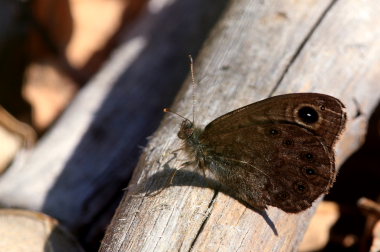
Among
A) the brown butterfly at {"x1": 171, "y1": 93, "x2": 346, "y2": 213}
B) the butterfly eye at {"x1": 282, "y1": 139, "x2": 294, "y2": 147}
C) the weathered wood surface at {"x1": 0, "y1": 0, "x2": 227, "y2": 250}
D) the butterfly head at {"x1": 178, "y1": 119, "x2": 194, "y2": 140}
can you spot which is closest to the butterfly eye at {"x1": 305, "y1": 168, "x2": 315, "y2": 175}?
the brown butterfly at {"x1": 171, "y1": 93, "x2": 346, "y2": 213}

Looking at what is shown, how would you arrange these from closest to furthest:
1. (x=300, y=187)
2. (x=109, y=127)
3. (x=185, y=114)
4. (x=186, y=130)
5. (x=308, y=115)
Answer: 1. (x=308, y=115)
2. (x=300, y=187)
3. (x=186, y=130)
4. (x=185, y=114)
5. (x=109, y=127)

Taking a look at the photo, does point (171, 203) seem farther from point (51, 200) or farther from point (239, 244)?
point (51, 200)

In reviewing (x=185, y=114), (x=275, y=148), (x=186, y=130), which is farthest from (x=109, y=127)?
(x=275, y=148)

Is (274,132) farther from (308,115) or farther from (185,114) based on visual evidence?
(185,114)

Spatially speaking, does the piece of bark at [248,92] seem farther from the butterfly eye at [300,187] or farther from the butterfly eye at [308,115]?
the butterfly eye at [308,115]

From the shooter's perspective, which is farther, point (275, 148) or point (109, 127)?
point (109, 127)

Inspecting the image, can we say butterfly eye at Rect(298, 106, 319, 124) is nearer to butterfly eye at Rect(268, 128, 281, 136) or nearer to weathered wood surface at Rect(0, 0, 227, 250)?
butterfly eye at Rect(268, 128, 281, 136)

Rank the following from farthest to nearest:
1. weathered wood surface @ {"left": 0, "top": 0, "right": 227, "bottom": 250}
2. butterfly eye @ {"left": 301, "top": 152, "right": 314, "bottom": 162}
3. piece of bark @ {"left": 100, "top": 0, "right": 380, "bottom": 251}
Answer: weathered wood surface @ {"left": 0, "top": 0, "right": 227, "bottom": 250}, butterfly eye @ {"left": 301, "top": 152, "right": 314, "bottom": 162}, piece of bark @ {"left": 100, "top": 0, "right": 380, "bottom": 251}
